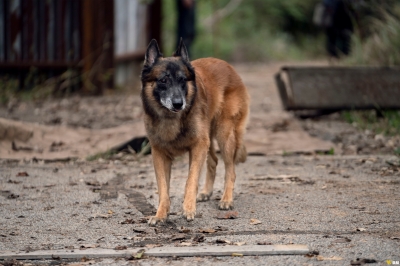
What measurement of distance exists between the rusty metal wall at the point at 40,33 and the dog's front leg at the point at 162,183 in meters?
6.91

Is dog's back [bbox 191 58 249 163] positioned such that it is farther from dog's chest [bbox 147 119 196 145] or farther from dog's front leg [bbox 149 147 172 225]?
Result: dog's front leg [bbox 149 147 172 225]

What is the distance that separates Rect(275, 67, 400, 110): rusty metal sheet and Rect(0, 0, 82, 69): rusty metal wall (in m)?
4.28

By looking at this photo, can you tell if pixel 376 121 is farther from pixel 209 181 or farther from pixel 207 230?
pixel 207 230

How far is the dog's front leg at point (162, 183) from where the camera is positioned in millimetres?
4871

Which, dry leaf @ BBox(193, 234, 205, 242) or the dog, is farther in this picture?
the dog

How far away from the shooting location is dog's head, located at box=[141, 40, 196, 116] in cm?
514

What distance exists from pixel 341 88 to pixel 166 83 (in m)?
5.10

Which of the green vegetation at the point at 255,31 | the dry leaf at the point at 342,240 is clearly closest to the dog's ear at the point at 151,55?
the dry leaf at the point at 342,240

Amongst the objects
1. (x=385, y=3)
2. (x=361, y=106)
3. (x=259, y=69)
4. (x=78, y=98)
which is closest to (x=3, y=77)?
(x=78, y=98)

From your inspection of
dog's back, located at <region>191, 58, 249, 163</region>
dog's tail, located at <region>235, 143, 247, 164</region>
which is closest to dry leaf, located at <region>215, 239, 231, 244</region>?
dog's back, located at <region>191, 58, 249, 163</region>

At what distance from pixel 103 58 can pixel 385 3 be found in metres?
5.28

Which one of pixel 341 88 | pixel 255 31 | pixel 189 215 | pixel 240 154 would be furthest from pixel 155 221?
pixel 255 31

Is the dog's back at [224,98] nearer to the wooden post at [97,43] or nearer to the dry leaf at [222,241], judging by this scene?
the dry leaf at [222,241]

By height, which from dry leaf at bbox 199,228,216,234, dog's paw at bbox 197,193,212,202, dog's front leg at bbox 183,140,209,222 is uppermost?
dog's front leg at bbox 183,140,209,222
